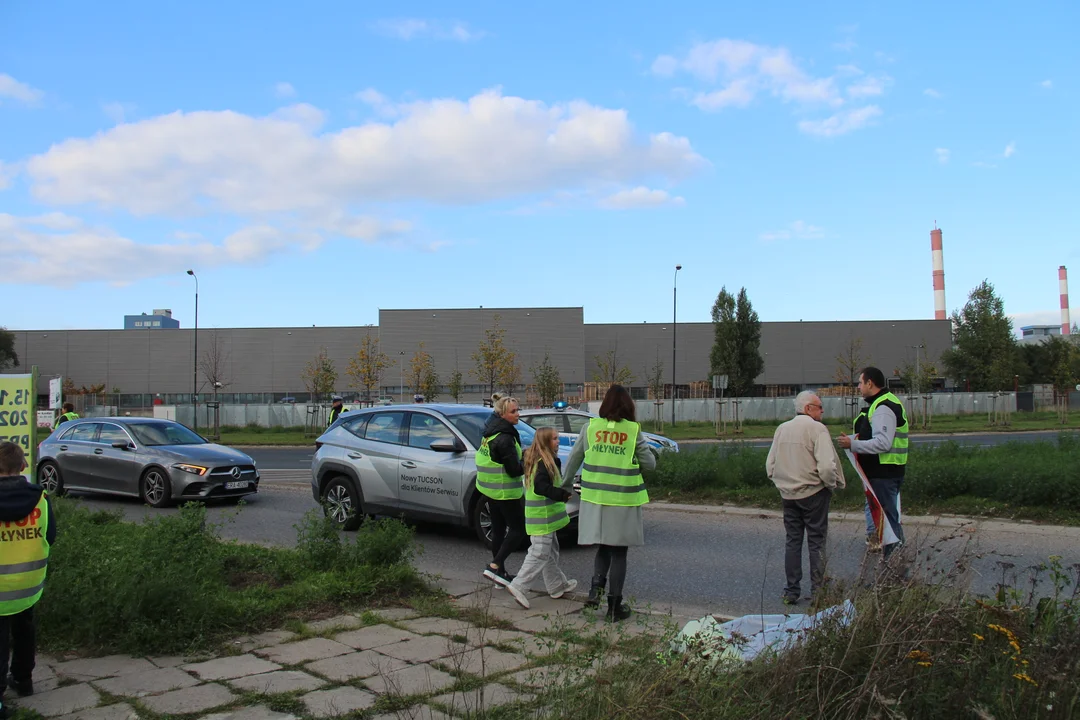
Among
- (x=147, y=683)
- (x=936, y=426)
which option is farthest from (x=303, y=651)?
(x=936, y=426)

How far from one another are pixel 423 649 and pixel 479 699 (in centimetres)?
161

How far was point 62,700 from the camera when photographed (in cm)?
463

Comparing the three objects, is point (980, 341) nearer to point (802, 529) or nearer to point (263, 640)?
point (802, 529)

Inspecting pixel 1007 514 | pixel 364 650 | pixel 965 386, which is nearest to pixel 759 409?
pixel 965 386

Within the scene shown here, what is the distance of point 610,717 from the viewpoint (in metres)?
3.27

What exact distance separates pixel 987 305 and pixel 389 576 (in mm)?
67261

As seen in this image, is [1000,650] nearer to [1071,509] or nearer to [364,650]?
[364,650]

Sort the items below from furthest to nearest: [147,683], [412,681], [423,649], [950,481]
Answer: [950,481] → [423,649] → [147,683] → [412,681]

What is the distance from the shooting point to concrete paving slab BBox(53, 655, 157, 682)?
5.06 metres

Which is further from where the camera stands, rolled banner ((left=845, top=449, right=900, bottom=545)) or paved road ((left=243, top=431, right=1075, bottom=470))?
paved road ((left=243, top=431, right=1075, bottom=470))

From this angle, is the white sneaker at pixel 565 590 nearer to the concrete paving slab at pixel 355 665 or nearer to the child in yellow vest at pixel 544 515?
the child in yellow vest at pixel 544 515

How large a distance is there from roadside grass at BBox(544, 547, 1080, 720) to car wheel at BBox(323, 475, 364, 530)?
7.51 meters

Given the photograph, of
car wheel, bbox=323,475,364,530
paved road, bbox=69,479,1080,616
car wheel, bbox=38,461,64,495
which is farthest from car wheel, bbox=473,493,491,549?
car wheel, bbox=38,461,64,495

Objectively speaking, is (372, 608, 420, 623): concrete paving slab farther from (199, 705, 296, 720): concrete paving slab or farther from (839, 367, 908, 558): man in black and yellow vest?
(839, 367, 908, 558): man in black and yellow vest
